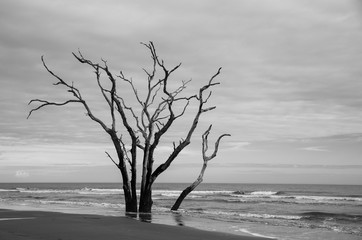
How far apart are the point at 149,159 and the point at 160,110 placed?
1.82 meters

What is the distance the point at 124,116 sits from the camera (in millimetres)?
14336

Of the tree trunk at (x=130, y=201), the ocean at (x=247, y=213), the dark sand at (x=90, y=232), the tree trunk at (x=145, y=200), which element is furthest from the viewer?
the tree trunk at (x=130, y=201)

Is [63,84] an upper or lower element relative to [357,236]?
upper

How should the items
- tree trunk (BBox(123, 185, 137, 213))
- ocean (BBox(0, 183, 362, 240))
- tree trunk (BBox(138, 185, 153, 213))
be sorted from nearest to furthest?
ocean (BBox(0, 183, 362, 240))
tree trunk (BBox(138, 185, 153, 213))
tree trunk (BBox(123, 185, 137, 213))

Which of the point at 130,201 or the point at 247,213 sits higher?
the point at 130,201

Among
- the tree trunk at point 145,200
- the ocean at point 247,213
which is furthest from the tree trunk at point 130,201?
the ocean at point 247,213

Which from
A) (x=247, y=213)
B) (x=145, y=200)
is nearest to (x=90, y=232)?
(x=145, y=200)

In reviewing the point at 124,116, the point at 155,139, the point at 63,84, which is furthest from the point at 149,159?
the point at 63,84

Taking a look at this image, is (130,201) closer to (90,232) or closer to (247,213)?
(90,232)

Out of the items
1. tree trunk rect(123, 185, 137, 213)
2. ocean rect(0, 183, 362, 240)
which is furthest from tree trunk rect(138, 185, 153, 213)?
ocean rect(0, 183, 362, 240)

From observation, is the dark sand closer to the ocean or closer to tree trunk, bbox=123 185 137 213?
the ocean

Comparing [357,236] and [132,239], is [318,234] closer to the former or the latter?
[357,236]

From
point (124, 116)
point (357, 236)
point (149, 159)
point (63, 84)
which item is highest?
point (63, 84)

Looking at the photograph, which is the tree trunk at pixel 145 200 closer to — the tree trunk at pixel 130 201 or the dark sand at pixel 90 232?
the tree trunk at pixel 130 201
